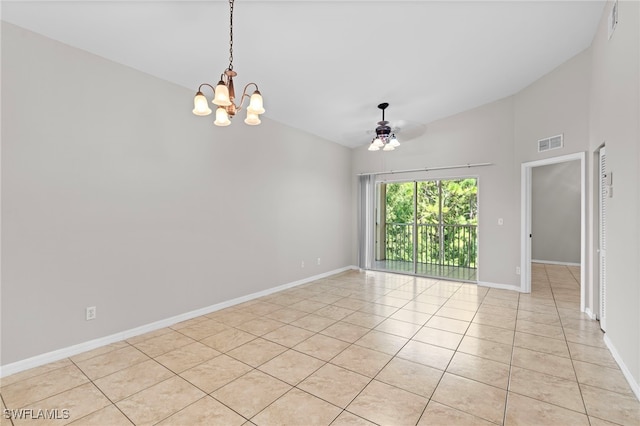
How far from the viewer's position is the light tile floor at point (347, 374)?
75.6 inches

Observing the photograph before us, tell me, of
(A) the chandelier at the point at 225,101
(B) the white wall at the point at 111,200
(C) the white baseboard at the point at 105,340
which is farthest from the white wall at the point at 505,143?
(A) the chandelier at the point at 225,101

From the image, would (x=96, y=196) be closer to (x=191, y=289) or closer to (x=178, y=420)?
(x=191, y=289)

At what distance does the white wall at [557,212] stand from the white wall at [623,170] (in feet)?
15.7

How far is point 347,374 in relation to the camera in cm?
238

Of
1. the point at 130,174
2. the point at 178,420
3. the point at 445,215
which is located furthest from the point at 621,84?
the point at 130,174

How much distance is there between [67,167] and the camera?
2.66 m

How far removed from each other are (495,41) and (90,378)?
517cm

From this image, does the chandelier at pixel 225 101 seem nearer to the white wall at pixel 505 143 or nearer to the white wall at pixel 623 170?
the white wall at pixel 623 170

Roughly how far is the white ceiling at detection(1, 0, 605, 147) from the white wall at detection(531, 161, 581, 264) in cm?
389

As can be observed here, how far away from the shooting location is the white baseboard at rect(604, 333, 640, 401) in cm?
210

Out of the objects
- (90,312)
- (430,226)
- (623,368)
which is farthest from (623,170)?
(90,312)

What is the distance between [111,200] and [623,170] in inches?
187

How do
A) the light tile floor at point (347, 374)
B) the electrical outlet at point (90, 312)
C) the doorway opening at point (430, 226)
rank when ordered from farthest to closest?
1. the doorway opening at point (430, 226)
2. the electrical outlet at point (90, 312)
3. the light tile floor at point (347, 374)

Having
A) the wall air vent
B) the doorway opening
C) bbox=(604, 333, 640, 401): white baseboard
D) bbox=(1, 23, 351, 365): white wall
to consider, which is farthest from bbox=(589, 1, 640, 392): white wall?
bbox=(1, 23, 351, 365): white wall
